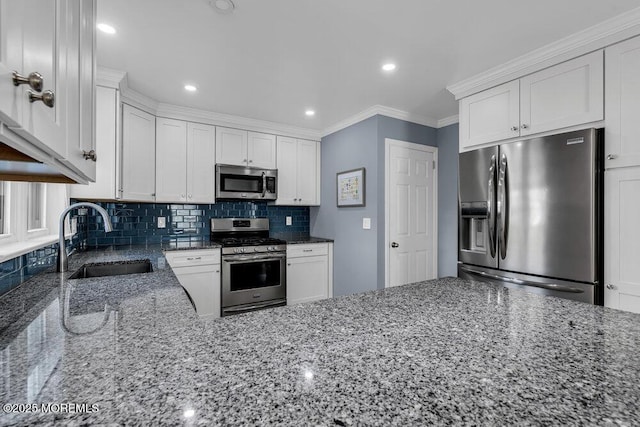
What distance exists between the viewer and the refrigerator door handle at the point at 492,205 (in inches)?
87.3

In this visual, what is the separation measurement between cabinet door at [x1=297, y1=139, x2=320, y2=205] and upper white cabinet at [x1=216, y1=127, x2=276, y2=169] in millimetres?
394

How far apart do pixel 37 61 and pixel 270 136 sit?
328cm

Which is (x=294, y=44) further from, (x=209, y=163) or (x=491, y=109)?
(x=209, y=163)

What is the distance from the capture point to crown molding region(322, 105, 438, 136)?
10.4ft

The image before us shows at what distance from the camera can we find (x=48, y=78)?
25.3 inches

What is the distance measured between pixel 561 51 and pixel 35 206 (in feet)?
12.2

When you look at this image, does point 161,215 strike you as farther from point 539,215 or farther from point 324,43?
point 539,215

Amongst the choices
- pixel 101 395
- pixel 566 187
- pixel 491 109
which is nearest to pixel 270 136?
pixel 491 109

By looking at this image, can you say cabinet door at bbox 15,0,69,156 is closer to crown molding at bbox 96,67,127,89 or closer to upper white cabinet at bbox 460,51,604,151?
crown molding at bbox 96,67,127,89

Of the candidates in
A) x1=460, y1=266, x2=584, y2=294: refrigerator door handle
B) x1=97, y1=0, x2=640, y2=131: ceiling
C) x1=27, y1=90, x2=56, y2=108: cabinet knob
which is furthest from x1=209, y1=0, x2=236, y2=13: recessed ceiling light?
x1=460, y1=266, x2=584, y2=294: refrigerator door handle

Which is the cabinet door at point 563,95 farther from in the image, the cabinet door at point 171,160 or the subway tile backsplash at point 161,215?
the cabinet door at point 171,160

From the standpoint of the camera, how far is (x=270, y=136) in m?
3.79

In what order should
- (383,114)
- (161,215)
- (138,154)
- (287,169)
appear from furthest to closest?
(287,169) → (161,215) → (383,114) → (138,154)

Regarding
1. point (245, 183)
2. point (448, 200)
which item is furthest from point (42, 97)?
point (448, 200)
